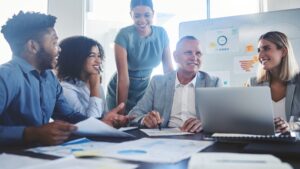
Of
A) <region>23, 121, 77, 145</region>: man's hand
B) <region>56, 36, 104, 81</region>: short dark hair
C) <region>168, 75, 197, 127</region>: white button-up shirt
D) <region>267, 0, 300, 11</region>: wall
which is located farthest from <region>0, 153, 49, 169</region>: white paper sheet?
<region>267, 0, 300, 11</region>: wall

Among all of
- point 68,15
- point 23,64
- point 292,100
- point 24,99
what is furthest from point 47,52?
point 68,15

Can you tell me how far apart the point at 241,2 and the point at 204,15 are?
0.40 meters

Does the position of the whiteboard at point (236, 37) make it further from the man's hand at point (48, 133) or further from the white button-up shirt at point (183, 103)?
the man's hand at point (48, 133)

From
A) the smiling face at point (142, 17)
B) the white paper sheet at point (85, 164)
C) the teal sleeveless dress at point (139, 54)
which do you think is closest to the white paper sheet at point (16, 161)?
the white paper sheet at point (85, 164)

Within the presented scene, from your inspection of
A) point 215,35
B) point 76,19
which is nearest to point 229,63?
point 215,35

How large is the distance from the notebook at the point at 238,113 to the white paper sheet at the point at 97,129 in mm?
337

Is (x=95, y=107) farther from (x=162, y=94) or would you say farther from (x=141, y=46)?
(x=141, y=46)

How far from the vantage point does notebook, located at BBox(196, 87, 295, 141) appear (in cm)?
104

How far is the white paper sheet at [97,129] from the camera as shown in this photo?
1136mm

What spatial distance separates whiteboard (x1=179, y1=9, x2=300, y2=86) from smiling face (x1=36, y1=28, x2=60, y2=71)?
1.80 meters

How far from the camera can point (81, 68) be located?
216 cm

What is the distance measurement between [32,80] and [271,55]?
158cm

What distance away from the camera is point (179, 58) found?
82.7 inches

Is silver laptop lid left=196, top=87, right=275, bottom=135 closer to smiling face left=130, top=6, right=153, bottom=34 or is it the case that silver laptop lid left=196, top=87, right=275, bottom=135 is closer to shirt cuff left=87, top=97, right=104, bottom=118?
shirt cuff left=87, top=97, right=104, bottom=118
